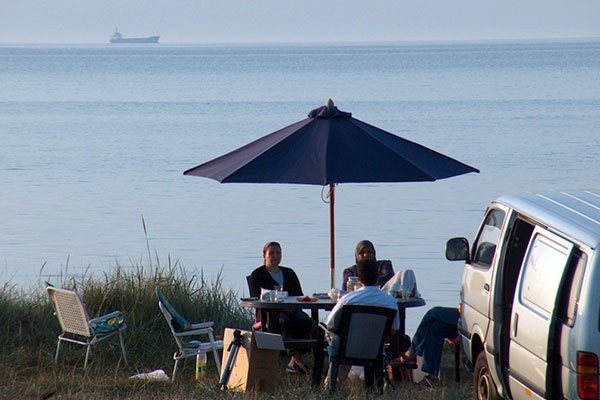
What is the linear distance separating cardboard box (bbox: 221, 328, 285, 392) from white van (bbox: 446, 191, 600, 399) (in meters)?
1.41

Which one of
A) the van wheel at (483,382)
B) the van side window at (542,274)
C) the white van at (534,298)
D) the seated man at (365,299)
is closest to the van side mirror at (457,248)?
the white van at (534,298)

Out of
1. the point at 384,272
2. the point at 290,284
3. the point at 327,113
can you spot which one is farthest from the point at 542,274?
the point at 290,284

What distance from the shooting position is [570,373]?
199 inches

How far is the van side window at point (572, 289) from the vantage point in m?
5.09

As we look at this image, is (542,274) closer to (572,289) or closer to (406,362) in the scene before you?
(572,289)

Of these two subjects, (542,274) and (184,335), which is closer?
(542,274)

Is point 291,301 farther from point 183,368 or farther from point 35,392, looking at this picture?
point 35,392

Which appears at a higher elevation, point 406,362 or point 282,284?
point 282,284

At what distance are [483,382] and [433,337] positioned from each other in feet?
5.24

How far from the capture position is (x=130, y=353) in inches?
357

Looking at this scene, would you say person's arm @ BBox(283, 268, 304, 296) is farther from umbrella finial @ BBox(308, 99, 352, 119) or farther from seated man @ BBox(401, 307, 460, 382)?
umbrella finial @ BBox(308, 99, 352, 119)

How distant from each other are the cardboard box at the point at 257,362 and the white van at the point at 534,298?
4.61 ft

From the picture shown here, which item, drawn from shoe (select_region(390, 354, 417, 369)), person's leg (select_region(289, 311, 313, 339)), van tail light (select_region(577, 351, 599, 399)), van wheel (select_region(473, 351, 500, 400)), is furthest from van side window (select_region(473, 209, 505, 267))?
person's leg (select_region(289, 311, 313, 339))

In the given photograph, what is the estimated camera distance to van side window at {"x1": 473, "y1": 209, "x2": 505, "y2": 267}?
6.96 m
